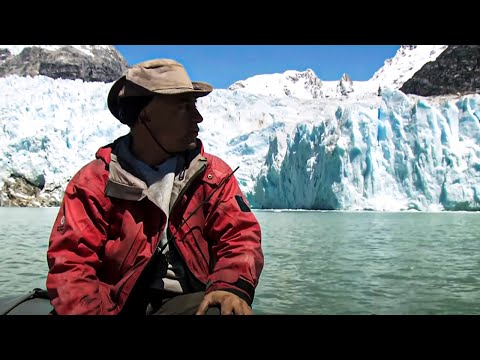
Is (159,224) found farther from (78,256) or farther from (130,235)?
(78,256)

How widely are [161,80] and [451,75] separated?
39.9 m

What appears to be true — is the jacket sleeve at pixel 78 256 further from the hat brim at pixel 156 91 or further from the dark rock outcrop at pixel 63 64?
the dark rock outcrop at pixel 63 64

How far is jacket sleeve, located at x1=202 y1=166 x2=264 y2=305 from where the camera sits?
1.13 meters

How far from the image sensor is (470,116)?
1986 cm

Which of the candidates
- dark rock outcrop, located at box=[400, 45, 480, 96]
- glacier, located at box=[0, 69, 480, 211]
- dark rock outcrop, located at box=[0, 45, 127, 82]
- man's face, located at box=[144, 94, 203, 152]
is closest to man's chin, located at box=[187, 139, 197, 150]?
man's face, located at box=[144, 94, 203, 152]

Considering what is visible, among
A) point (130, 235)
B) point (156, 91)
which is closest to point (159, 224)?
point (130, 235)

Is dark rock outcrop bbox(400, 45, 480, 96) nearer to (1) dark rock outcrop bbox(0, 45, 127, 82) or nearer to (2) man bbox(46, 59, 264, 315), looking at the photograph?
(1) dark rock outcrop bbox(0, 45, 127, 82)

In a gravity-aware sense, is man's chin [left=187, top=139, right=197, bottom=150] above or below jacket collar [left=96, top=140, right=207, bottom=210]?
above

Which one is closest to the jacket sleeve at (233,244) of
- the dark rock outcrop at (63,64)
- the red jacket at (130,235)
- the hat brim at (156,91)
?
the red jacket at (130,235)

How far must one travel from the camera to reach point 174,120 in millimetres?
1185

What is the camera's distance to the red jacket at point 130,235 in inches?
43.1
